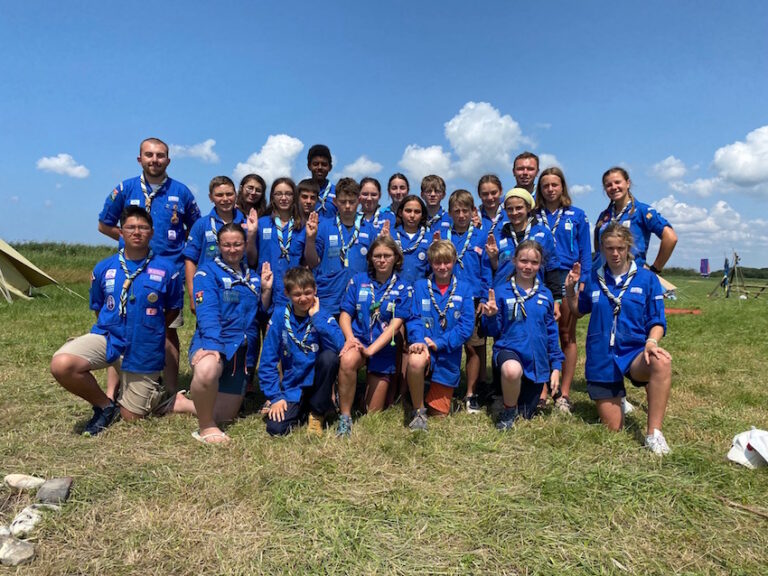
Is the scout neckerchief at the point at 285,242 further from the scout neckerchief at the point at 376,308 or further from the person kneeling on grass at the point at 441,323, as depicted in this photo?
the person kneeling on grass at the point at 441,323

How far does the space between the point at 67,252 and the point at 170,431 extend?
35246mm

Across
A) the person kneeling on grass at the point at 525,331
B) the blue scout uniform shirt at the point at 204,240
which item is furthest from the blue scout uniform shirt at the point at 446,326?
the blue scout uniform shirt at the point at 204,240

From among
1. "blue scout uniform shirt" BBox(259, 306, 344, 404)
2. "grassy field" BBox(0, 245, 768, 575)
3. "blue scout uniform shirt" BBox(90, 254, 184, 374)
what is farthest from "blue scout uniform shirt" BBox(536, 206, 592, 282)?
"blue scout uniform shirt" BBox(90, 254, 184, 374)

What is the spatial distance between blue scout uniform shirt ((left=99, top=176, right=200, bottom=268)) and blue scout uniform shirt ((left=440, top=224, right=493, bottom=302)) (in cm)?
310

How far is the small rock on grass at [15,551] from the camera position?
108 inches

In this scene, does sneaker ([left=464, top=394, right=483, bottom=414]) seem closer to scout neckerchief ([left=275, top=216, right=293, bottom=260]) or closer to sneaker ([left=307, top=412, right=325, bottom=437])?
sneaker ([left=307, top=412, right=325, bottom=437])

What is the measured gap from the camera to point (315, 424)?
187 inches

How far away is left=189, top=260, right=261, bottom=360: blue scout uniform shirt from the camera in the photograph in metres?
4.73

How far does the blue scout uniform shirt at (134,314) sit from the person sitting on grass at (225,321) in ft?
1.15

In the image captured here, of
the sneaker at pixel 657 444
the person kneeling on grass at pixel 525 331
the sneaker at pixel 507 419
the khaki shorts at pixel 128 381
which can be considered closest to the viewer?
the sneaker at pixel 657 444

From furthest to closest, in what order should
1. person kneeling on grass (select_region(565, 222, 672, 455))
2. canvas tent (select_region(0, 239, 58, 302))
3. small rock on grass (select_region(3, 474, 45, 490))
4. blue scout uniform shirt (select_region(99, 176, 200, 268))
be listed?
1. canvas tent (select_region(0, 239, 58, 302))
2. blue scout uniform shirt (select_region(99, 176, 200, 268))
3. person kneeling on grass (select_region(565, 222, 672, 455))
4. small rock on grass (select_region(3, 474, 45, 490))

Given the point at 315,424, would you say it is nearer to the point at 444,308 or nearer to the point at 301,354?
the point at 301,354

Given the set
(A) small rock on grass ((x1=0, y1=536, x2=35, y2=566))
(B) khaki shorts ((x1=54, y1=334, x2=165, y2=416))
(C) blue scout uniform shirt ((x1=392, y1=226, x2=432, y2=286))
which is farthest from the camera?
(C) blue scout uniform shirt ((x1=392, y1=226, x2=432, y2=286))

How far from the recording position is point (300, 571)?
271cm
